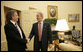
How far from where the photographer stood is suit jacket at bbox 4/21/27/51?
6.61ft

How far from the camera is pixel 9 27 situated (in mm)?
2006

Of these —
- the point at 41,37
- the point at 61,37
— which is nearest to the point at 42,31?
the point at 41,37

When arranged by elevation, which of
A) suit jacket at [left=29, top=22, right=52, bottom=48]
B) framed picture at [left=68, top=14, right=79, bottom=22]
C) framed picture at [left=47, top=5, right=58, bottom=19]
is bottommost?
suit jacket at [left=29, top=22, right=52, bottom=48]

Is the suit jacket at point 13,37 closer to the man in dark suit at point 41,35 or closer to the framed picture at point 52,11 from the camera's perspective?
the man in dark suit at point 41,35

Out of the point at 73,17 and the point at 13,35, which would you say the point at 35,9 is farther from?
the point at 13,35

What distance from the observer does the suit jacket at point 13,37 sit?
2.01 meters

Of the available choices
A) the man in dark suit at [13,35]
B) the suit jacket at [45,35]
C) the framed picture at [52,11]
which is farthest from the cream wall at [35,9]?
the man in dark suit at [13,35]

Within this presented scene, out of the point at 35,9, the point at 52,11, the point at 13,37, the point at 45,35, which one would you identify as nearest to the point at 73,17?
the point at 52,11

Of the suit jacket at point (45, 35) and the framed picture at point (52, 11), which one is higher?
the framed picture at point (52, 11)

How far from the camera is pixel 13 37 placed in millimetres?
2031

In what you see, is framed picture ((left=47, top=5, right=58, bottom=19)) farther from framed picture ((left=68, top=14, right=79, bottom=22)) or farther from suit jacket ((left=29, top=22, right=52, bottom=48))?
suit jacket ((left=29, top=22, right=52, bottom=48))

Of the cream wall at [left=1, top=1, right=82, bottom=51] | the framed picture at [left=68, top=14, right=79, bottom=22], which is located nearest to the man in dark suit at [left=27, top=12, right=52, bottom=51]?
the cream wall at [left=1, top=1, right=82, bottom=51]

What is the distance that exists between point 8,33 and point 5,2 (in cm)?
264

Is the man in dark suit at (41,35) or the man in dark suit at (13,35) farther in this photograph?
the man in dark suit at (41,35)
